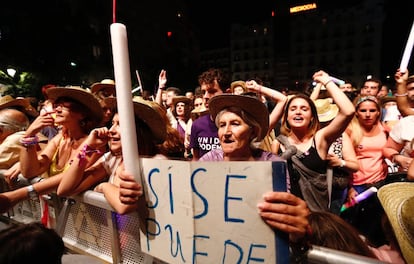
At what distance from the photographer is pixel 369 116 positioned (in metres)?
3.33

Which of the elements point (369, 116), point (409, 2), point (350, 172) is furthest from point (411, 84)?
point (409, 2)

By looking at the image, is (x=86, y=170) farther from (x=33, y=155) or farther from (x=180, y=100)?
(x=180, y=100)

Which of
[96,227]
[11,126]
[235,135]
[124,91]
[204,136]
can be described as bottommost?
[96,227]

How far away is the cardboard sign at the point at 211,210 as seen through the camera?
96cm

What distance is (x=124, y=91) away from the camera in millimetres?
1033

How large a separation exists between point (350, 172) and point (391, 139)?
2.16 feet

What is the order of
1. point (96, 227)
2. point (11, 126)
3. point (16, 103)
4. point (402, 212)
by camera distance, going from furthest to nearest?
point (16, 103)
point (11, 126)
point (96, 227)
point (402, 212)

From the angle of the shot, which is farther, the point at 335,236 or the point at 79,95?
the point at 79,95

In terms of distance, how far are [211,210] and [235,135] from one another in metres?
1.05

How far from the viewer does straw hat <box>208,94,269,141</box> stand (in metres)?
2.03

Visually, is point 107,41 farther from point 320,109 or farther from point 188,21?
point 320,109

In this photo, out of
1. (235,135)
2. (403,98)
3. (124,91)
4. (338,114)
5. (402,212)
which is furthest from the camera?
(403,98)

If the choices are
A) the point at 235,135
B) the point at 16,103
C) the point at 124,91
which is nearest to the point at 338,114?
the point at 235,135

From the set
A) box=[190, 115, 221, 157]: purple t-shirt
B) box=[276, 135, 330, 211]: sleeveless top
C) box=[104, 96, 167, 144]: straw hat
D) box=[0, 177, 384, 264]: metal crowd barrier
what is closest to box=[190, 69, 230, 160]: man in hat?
box=[190, 115, 221, 157]: purple t-shirt
